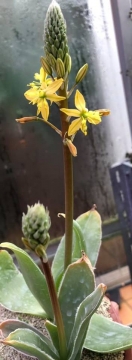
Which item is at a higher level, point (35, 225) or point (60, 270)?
point (35, 225)

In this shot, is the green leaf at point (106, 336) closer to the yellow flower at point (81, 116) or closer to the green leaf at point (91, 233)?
the green leaf at point (91, 233)

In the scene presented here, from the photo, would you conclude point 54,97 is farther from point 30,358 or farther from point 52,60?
point 30,358

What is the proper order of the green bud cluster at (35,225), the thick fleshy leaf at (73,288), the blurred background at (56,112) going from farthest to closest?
the blurred background at (56,112)
the thick fleshy leaf at (73,288)
the green bud cluster at (35,225)

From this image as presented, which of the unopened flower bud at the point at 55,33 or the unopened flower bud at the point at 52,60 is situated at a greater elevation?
the unopened flower bud at the point at 55,33

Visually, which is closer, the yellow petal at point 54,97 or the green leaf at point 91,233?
the yellow petal at point 54,97

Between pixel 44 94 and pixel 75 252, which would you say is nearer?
pixel 44 94

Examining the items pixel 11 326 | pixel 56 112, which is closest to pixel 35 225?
pixel 11 326

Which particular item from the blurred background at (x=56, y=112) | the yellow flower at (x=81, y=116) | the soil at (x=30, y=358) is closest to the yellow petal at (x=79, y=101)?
the yellow flower at (x=81, y=116)
